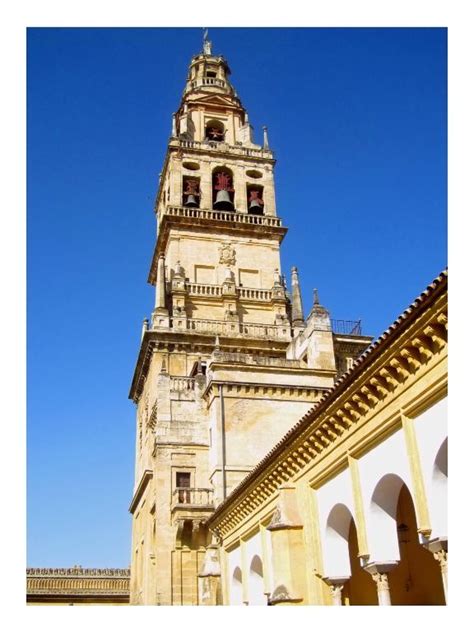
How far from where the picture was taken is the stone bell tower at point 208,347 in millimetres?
27766

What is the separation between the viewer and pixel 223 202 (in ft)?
140

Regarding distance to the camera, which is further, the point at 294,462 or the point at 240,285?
the point at 240,285

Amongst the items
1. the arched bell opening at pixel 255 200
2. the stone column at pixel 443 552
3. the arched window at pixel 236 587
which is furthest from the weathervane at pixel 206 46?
the stone column at pixel 443 552

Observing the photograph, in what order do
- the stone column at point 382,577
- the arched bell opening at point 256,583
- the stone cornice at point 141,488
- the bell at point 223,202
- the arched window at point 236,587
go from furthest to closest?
the bell at point 223,202, the stone cornice at point 141,488, the arched window at point 236,587, the arched bell opening at point 256,583, the stone column at point 382,577

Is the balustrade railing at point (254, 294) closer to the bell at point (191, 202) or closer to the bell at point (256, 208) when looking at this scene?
the bell at point (256, 208)

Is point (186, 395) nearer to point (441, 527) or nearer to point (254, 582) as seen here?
point (254, 582)

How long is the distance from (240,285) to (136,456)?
34.9 feet

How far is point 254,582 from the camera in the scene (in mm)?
20906

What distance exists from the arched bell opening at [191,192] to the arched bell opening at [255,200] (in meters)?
3.16

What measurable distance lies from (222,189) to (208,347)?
11871 millimetres

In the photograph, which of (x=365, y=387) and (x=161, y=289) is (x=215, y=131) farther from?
(x=365, y=387)

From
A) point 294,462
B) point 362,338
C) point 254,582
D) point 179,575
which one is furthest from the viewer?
point 362,338
